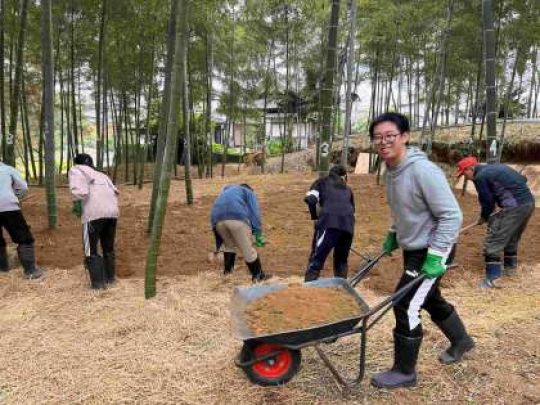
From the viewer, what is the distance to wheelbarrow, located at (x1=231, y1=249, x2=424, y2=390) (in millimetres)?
2580

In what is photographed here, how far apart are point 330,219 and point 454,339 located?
1685 mm

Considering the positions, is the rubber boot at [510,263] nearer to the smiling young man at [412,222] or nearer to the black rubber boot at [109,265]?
the smiling young man at [412,222]

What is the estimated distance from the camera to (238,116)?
19438 millimetres

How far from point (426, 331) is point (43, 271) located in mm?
4027

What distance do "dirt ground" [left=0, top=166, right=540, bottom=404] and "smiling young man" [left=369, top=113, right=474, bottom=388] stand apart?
27 centimetres

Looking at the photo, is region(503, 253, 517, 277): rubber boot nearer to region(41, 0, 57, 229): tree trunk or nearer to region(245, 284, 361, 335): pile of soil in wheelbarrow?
region(245, 284, 361, 335): pile of soil in wheelbarrow

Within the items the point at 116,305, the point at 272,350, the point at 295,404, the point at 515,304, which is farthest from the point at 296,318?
the point at 515,304

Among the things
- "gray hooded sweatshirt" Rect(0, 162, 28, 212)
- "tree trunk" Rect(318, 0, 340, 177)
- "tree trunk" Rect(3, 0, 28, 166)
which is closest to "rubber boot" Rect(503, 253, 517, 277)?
"tree trunk" Rect(318, 0, 340, 177)

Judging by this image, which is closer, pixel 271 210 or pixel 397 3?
pixel 271 210

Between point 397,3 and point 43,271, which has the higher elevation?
point 397,3

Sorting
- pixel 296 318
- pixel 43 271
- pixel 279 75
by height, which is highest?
pixel 279 75

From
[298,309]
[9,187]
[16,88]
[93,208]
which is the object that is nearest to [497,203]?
[298,309]

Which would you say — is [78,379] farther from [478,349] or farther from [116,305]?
[478,349]

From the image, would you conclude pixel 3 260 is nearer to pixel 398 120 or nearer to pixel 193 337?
pixel 193 337
